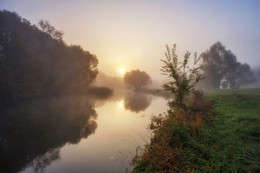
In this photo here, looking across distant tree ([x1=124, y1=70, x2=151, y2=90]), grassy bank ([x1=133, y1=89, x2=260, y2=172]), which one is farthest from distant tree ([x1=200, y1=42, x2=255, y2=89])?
grassy bank ([x1=133, y1=89, x2=260, y2=172])

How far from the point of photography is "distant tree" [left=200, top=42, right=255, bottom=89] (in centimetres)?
5166

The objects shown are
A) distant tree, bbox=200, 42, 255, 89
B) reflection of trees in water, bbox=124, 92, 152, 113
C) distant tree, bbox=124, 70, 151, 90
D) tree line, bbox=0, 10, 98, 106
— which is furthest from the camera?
distant tree, bbox=124, 70, 151, 90

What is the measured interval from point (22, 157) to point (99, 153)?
3.18 meters

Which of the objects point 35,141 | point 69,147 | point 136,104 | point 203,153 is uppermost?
point 203,153


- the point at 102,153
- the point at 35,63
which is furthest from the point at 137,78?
the point at 102,153

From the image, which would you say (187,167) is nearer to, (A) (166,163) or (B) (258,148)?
(A) (166,163)

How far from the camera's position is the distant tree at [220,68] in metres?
51.7

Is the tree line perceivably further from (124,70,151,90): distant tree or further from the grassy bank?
(124,70,151,90): distant tree

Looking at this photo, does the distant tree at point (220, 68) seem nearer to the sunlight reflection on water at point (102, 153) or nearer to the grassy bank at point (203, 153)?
the sunlight reflection on water at point (102, 153)

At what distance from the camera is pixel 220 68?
5188 centimetres

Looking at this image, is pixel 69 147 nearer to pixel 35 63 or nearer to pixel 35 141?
pixel 35 141

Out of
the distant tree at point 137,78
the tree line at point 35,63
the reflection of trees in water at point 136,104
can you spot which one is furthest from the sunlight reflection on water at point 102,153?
the distant tree at point 137,78

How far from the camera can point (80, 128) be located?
10930 millimetres

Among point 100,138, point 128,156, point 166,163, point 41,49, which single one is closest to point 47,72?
point 41,49
